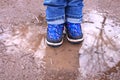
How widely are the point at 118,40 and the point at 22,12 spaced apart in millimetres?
837

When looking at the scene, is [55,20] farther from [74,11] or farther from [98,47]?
[98,47]

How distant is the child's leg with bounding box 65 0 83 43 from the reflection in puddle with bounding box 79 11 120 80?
83 millimetres

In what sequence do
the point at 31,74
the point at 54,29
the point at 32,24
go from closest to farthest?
the point at 31,74
the point at 54,29
the point at 32,24

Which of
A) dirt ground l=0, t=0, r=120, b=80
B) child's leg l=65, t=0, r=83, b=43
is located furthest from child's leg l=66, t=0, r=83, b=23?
dirt ground l=0, t=0, r=120, b=80

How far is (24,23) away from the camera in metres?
1.98

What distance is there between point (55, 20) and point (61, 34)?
0.11m

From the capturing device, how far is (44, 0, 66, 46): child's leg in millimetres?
1656

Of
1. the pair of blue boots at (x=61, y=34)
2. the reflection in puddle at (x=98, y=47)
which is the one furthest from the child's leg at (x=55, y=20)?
the reflection in puddle at (x=98, y=47)

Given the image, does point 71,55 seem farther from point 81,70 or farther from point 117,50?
point 117,50

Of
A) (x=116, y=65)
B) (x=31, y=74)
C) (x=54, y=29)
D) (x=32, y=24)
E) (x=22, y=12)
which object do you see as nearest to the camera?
(x=31, y=74)

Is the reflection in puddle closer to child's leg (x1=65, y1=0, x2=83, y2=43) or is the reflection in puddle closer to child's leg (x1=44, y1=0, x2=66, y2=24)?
child's leg (x1=65, y1=0, x2=83, y2=43)

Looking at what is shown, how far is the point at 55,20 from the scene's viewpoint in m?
1.71

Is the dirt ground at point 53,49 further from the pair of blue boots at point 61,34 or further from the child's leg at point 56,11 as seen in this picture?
the child's leg at point 56,11

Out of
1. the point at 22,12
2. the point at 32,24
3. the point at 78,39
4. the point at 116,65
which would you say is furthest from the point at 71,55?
the point at 22,12
